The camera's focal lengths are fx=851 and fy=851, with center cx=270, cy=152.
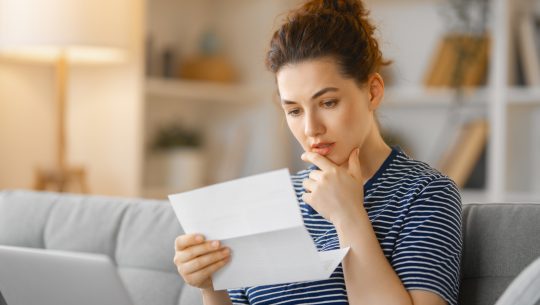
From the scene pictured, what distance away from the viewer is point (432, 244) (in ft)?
4.72

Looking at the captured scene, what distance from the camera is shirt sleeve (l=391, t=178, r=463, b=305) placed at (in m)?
1.42

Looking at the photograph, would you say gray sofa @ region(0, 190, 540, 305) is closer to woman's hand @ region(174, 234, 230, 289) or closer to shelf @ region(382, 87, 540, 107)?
woman's hand @ region(174, 234, 230, 289)

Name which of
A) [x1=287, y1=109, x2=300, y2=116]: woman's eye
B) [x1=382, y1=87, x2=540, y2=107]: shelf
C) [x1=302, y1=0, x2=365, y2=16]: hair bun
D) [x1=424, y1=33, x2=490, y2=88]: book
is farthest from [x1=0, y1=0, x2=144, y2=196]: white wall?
[x1=287, y1=109, x2=300, y2=116]: woman's eye


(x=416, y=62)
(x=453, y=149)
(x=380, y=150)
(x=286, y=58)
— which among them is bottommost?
(x=453, y=149)

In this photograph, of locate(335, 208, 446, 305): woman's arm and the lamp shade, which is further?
the lamp shade

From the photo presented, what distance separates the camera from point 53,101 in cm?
374

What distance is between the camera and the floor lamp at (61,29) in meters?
3.15

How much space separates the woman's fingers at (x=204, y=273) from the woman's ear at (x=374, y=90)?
436 millimetres

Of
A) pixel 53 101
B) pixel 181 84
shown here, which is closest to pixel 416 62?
pixel 181 84

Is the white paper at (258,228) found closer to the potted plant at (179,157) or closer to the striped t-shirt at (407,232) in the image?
the striped t-shirt at (407,232)

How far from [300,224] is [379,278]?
21 centimetres

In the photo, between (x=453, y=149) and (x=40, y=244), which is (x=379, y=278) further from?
(x=453, y=149)

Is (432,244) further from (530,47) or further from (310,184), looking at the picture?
(530,47)

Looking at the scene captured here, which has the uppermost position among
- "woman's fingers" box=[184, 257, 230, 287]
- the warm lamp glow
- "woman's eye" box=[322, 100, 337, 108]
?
"woman's eye" box=[322, 100, 337, 108]
